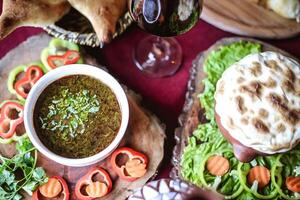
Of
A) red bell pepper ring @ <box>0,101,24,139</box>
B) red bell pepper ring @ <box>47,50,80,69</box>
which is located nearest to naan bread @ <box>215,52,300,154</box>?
red bell pepper ring @ <box>47,50,80,69</box>

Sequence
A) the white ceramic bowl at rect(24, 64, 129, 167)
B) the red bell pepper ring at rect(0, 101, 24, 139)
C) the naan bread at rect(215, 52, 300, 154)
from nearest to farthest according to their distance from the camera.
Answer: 1. the naan bread at rect(215, 52, 300, 154)
2. the white ceramic bowl at rect(24, 64, 129, 167)
3. the red bell pepper ring at rect(0, 101, 24, 139)

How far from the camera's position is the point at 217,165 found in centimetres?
203

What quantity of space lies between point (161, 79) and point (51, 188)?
54 centimetres

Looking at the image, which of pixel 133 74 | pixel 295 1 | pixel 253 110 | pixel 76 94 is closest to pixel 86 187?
pixel 76 94

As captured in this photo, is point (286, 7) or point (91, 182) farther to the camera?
point (286, 7)

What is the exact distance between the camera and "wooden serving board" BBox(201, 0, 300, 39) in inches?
86.9

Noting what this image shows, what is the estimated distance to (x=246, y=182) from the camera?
2018 millimetres

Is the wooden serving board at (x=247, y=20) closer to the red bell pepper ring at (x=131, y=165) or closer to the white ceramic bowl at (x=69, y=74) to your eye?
the white ceramic bowl at (x=69, y=74)

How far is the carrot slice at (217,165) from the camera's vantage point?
2.02m

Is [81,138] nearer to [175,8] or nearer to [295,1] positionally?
[175,8]

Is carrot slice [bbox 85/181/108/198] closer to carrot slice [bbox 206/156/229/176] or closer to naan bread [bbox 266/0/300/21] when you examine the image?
carrot slice [bbox 206/156/229/176]

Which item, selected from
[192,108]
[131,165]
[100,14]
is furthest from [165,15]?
A: [131,165]

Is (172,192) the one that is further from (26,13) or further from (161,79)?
(26,13)

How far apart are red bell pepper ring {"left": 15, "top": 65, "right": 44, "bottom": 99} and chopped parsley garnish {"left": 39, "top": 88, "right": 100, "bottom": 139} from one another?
12cm
